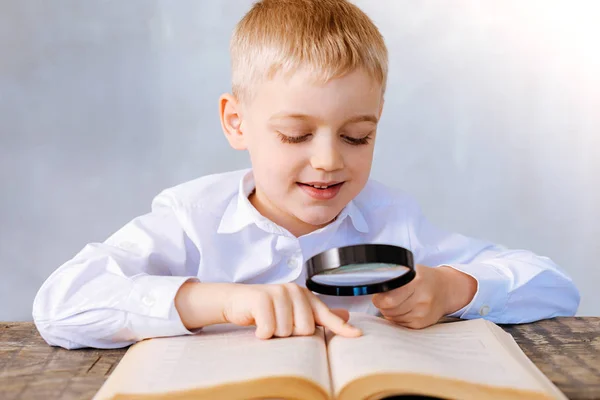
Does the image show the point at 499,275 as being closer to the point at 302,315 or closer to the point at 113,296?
the point at 302,315

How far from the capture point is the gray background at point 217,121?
3.64 meters

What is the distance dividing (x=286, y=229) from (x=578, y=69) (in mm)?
2411

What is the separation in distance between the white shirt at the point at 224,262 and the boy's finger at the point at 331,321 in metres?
0.28

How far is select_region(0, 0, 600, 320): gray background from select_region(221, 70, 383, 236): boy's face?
1.84m

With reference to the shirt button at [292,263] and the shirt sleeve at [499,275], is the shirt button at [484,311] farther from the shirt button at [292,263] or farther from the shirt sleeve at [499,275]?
the shirt button at [292,263]

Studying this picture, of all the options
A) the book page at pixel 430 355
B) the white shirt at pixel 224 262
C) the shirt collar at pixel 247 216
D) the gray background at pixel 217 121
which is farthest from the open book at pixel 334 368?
the gray background at pixel 217 121

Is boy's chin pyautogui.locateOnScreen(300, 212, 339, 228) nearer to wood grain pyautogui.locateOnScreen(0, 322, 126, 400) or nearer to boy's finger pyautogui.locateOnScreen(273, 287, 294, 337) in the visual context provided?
boy's finger pyautogui.locateOnScreen(273, 287, 294, 337)

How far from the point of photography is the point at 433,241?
2139 millimetres

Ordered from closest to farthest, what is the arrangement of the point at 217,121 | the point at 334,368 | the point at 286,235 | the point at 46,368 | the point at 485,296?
the point at 334,368 < the point at 46,368 < the point at 485,296 < the point at 286,235 < the point at 217,121

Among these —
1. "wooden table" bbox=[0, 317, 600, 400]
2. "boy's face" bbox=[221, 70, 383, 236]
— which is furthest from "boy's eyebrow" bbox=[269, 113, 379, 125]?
"wooden table" bbox=[0, 317, 600, 400]

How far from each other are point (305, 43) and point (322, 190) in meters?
0.34

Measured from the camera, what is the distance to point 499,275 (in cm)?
189

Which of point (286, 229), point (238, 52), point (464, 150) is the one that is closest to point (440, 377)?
point (286, 229)

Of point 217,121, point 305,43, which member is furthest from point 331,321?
point 217,121
